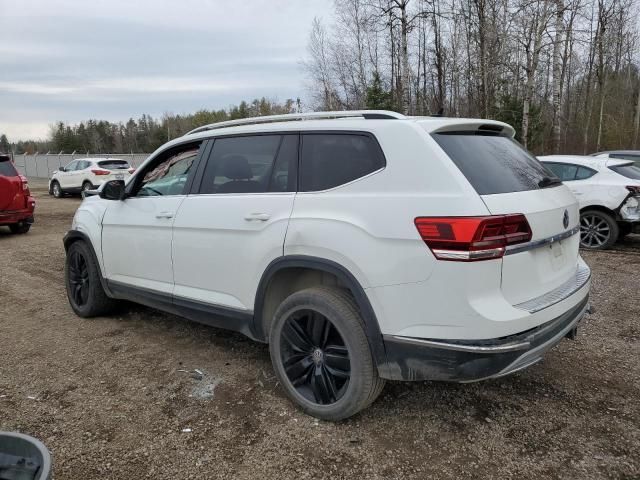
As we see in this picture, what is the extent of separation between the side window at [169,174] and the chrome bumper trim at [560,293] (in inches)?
103

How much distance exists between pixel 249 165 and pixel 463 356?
1920 millimetres

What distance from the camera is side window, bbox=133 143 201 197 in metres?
3.95

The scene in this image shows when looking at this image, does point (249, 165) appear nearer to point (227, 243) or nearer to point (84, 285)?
point (227, 243)

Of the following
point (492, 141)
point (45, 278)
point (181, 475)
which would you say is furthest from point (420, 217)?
point (45, 278)

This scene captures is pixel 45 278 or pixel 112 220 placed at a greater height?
pixel 112 220

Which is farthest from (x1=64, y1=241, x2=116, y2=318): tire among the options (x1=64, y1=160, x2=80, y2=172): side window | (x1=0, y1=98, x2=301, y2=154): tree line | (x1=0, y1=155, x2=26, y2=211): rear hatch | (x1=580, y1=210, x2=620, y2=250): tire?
(x1=0, y1=98, x2=301, y2=154): tree line

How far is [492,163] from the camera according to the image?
2.82 meters

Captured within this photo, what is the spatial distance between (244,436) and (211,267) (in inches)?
46.5

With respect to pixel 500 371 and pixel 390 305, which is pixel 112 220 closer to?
pixel 390 305

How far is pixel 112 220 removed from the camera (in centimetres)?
443

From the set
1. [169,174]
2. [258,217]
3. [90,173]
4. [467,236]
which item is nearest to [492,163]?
[467,236]

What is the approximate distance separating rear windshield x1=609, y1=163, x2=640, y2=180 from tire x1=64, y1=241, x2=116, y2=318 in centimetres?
775

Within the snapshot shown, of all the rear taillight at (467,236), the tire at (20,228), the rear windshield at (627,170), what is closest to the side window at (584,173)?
the rear windshield at (627,170)

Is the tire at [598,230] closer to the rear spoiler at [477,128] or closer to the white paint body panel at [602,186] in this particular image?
the white paint body panel at [602,186]
